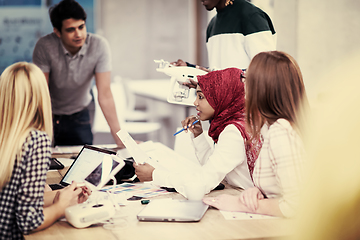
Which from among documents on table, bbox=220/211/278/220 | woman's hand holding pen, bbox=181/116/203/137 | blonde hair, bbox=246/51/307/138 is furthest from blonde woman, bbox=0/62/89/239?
woman's hand holding pen, bbox=181/116/203/137

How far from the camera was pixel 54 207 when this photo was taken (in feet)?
3.58

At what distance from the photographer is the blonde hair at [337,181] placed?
1.04 meters

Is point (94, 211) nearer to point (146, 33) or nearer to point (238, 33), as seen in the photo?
point (238, 33)

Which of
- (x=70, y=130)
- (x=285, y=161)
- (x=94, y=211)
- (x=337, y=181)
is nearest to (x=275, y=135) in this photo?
(x=285, y=161)

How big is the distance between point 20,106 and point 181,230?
1.80 feet

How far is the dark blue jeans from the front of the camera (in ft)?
8.52

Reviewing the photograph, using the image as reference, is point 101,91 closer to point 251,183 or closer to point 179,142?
point 179,142

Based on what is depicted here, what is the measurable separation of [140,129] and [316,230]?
10.7ft

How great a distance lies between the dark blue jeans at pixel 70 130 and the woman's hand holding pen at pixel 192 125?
3.72 feet

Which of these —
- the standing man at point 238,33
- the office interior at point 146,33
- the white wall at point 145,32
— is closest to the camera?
the standing man at point 238,33

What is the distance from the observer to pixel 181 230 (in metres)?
1.04

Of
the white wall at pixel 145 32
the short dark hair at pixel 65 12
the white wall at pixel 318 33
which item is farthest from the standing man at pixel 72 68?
the white wall at pixel 145 32

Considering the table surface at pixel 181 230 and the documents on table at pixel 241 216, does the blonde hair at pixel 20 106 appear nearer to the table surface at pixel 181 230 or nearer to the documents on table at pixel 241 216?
the table surface at pixel 181 230

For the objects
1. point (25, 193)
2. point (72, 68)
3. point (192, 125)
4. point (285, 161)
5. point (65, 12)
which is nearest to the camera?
point (25, 193)
